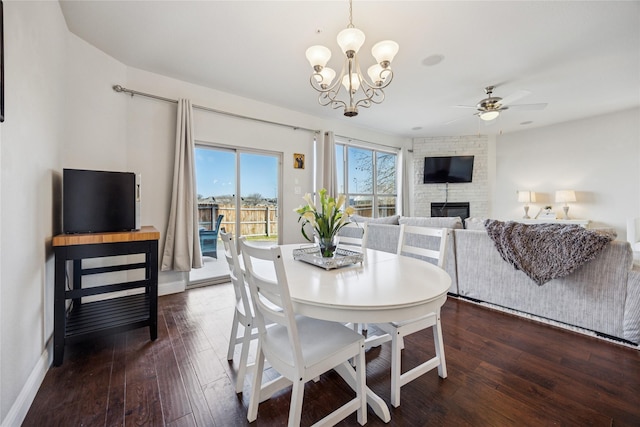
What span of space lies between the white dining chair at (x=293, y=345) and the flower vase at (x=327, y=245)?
0.40 meters

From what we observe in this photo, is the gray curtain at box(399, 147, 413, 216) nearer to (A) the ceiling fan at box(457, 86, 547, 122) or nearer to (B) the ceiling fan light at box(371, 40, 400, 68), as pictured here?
(A) the ceiling fan at box(457, 86, 547, 122)

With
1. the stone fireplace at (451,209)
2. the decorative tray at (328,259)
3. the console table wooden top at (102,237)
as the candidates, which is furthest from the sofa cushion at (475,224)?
the stone fireplace at (451,209)

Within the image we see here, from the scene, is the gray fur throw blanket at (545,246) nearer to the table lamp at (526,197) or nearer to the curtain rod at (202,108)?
the curtain rod at (202,108)

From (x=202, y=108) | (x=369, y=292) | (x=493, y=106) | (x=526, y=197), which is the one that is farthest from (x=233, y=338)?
(x=526, y=197)

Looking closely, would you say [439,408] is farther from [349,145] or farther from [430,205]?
[430,205]

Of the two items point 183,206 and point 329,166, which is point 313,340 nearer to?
point 183,206

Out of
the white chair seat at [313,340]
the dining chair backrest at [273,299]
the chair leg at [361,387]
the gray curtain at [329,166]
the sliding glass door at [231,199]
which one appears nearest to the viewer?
the dining chair backrest at [273,299]

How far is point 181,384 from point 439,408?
1473mm

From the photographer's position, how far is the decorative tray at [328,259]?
152cm

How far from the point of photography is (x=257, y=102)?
12.8ft

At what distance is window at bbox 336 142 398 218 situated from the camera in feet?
17.3

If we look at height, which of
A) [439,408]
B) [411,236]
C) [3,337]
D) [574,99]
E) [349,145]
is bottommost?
[439,408]

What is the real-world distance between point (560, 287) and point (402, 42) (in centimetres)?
Answer: 264

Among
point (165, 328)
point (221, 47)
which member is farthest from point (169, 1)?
point (165, 328)
